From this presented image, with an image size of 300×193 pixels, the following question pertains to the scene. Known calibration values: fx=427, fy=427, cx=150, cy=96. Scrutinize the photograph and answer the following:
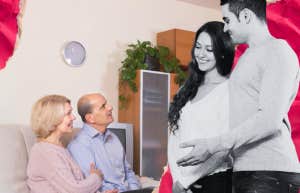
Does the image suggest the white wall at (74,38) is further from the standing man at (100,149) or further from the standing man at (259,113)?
the standing man at (259,113)

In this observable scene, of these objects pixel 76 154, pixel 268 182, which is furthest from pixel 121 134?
pixel 268 182

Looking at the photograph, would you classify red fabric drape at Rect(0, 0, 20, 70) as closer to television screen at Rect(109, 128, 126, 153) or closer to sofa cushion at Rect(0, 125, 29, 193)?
sofa cushion at Rect(0, 125, 29, 193)

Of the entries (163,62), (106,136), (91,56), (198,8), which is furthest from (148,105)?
(198,8)

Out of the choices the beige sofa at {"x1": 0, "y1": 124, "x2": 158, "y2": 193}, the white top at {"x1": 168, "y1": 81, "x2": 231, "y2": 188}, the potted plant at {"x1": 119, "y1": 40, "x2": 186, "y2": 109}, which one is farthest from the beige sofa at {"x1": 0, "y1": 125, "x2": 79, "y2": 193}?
the white top at {"x1": 168, "y1": 81, "x2": 231, "y2": 188}

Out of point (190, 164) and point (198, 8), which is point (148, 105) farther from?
point (190, 164)

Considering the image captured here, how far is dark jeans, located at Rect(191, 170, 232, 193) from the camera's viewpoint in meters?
0.74

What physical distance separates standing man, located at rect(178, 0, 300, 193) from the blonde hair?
1.47 m

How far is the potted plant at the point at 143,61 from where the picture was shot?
120 inches

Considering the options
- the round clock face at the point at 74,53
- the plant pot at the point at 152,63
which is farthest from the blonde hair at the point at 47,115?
the plant pot at the point at 152,63

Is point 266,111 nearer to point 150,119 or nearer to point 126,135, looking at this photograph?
point 126,135

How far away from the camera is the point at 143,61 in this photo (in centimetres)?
307

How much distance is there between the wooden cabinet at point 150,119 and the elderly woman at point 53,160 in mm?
888

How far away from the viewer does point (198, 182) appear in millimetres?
767

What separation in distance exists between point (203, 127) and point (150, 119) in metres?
2.32
